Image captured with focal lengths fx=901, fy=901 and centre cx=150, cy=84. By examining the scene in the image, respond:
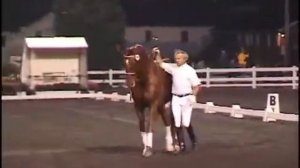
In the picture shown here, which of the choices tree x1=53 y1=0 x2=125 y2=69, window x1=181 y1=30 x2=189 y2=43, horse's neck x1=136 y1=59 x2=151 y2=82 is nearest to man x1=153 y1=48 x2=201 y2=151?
horse's neck x1=136 y1=59 x2=151 y2=82

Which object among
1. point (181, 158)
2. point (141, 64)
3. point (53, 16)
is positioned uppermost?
point (53, 16)

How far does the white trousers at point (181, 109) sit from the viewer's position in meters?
14.0

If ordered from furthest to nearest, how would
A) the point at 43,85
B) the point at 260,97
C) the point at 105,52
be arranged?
the point at 105,52 < the point at 43,85 < the point at 260,97

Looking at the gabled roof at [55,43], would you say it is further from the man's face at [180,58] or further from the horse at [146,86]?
the man's face at [180,58]

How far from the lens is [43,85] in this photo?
41125 millimetres

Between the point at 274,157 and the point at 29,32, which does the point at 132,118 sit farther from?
the point at 29,32

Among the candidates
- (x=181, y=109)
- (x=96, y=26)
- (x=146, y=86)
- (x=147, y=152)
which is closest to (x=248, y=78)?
(x=96, y=26)

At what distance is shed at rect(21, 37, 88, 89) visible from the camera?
136ft

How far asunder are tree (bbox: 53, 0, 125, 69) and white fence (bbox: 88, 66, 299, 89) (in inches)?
507

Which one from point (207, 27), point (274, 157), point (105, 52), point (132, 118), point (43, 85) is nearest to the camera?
point (274, 157)

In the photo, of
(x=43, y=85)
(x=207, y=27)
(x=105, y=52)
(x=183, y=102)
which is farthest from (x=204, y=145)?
(x=207, y=27)

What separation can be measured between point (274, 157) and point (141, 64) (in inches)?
96.6

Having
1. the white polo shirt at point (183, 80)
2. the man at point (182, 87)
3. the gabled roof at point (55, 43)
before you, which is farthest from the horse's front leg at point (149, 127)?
the gabled roof at point (55, 43)

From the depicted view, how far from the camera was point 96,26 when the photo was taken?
5881 centimetres
